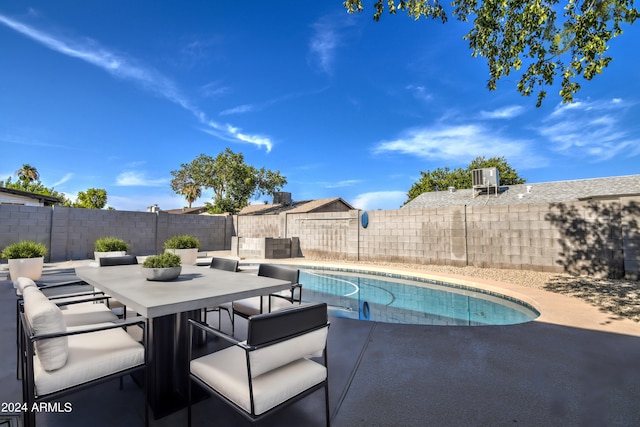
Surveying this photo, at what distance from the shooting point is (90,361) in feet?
4.95

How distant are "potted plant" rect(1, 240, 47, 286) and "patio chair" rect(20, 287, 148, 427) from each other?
554 cm

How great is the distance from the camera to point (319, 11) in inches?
345

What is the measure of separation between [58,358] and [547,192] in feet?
64.0

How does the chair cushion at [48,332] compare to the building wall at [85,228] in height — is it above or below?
below

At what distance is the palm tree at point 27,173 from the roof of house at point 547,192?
36885 mm

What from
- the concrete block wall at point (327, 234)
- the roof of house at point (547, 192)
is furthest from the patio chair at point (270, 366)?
the roof of house at point (547, 192)

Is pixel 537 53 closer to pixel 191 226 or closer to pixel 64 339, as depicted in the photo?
pixel 64 339

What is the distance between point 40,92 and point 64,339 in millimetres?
11210

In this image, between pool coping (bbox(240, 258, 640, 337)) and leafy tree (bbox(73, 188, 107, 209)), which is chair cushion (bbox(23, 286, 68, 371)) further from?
leafy tree (bbox(73, 188, 107, 209))

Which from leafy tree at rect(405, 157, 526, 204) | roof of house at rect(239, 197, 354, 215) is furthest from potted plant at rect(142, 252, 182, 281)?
leafy tree at rect(405, 157, 526, 204)

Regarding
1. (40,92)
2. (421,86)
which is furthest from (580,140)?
(40,92)

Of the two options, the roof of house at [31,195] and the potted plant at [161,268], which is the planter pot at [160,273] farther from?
the roof of house at [31,195]

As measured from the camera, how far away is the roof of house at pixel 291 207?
2092 cm

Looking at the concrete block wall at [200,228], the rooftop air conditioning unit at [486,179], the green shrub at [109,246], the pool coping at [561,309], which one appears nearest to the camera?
the pool coping at [561,309]
